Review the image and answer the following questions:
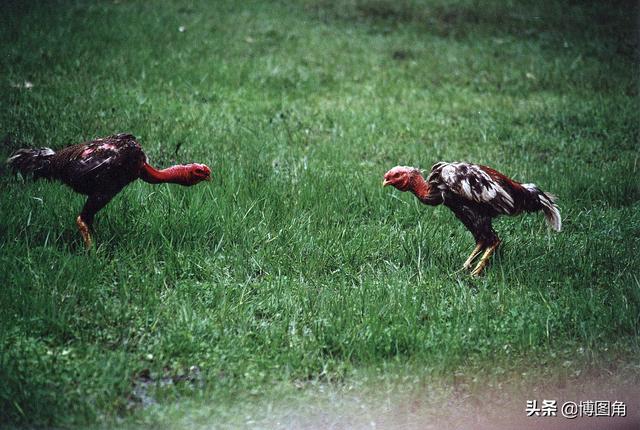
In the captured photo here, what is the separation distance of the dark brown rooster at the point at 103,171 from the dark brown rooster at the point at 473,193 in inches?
59.7

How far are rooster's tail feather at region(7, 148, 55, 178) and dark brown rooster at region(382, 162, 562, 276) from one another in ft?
8.12

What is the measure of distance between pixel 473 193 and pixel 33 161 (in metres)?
3.21

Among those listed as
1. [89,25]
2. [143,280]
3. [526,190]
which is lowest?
[143,280]

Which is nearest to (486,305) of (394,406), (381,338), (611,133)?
(381,338)

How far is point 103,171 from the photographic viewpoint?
16.5 ft

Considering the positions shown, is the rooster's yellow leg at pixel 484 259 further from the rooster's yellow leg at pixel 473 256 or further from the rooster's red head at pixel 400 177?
the rooster's red head at pixel 400 177

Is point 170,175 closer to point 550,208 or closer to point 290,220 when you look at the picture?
point 290,220

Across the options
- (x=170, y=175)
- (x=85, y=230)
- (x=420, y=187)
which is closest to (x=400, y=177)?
(x=420, y=187)

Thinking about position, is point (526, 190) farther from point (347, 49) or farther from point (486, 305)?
point (347, 49)

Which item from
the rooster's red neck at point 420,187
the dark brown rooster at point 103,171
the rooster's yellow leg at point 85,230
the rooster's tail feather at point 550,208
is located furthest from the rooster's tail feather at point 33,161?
the rooster's tail feather at point 550,208

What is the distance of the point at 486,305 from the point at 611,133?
4677mm

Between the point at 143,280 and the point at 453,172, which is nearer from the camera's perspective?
the point at 143,280

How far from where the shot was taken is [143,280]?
4914 mm

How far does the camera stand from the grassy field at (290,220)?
433 cm
